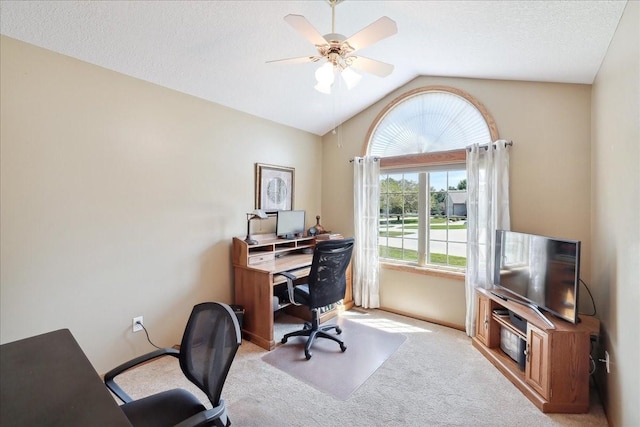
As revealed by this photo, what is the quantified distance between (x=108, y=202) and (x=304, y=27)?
1957mm

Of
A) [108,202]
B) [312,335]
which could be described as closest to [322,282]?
[312,335]

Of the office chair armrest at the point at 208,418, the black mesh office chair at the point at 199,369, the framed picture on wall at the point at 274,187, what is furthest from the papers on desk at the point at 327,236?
the office chair armrest at the point at 208,418

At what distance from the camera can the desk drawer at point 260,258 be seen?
297 centimetres

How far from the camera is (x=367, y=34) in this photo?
1.57m

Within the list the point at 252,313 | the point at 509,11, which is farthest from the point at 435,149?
the point at 252,313

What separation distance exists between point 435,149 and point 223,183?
2.47 metres

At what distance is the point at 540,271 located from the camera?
2.19 m

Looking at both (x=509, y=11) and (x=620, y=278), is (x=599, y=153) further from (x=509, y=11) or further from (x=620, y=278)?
(x=509, y=11)

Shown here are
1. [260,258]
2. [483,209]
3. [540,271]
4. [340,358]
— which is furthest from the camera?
[260,258]

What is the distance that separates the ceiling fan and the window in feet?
5.39

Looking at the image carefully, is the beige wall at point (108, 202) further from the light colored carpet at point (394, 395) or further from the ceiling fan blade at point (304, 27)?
the ceiling fan blade at point (304, 27)

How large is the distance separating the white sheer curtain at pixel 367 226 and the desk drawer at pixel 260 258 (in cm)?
118

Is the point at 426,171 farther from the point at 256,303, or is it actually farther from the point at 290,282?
the point at 256,303

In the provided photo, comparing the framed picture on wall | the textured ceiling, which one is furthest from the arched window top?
the framed picture on wall
